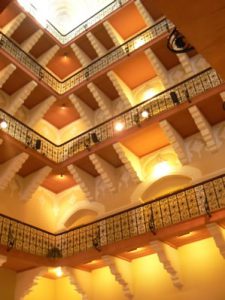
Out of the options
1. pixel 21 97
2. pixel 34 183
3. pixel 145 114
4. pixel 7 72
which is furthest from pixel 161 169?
pixel 7 72

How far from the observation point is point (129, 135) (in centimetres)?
1110

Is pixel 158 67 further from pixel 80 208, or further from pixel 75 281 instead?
pixel 75 281

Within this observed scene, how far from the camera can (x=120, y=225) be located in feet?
34.3

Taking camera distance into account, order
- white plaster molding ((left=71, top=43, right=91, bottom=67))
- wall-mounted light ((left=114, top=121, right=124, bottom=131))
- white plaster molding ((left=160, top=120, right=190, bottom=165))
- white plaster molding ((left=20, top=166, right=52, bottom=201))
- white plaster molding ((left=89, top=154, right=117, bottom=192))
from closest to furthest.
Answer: white plaster molding ((left=160, top=120, right=190, bottom=165))
white plaster molding ((left=89, top=154, right=117, bottom=192))
wall-mounted light ((left=114, top=121, right=124, bottom=131))
white plaster molding ((left=20, top=166, right=52, bottom=201))
white plaster molding ((left=71, top=43, right=91, bottom=67))

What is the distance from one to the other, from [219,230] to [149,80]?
708cm

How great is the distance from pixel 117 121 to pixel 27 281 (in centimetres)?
618

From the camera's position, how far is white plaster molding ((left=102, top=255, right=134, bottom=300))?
938 cm

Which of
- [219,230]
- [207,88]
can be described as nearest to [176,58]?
[207,88]

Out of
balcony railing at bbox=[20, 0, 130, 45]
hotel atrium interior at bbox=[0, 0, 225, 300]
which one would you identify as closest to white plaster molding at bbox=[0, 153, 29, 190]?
hotel atrium interior at bbox=[0, 0, 225, 300]

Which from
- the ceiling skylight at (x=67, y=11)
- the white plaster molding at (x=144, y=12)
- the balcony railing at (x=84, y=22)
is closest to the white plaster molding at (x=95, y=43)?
the balcony railing at (x=84, y=22)

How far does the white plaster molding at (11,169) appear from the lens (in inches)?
436

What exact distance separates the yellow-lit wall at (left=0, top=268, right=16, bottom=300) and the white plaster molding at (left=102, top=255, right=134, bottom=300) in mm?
3190

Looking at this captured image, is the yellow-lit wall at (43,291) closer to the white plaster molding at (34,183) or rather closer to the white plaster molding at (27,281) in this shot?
the white plaster molding at (27,281)

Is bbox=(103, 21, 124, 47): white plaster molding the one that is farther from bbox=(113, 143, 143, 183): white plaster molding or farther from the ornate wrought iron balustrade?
bbox=(113, 143, 143, 183): white plaster molding
